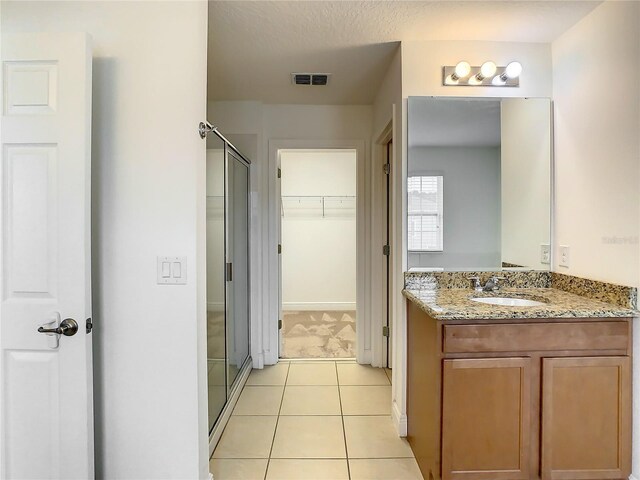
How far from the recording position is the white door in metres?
1.34

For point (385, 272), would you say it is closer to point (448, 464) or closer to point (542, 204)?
point (542, 204)

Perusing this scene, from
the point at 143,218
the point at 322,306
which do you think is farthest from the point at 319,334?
the point at 143,218

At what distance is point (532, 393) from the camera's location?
151 cm

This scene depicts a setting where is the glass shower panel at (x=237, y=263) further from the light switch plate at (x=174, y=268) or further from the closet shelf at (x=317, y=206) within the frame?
the closet shelf at (x=317, y=206)

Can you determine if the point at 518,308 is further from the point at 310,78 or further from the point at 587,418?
the point at 310,78

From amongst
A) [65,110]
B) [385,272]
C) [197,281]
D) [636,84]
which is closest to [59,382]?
[197,281]

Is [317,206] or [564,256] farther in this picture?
[317,206]

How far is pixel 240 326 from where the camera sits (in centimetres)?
282

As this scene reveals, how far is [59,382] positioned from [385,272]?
2.38 meters

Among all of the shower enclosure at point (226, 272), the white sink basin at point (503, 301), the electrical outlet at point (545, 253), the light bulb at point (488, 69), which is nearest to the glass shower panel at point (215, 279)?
the shower enclosure at point (226, 272)

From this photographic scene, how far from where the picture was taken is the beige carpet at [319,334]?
3.52 metres

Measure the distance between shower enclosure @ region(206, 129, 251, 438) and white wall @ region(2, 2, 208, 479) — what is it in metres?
0.35

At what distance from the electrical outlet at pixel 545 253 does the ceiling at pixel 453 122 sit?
2.19 ft

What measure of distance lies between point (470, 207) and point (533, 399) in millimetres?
1120
